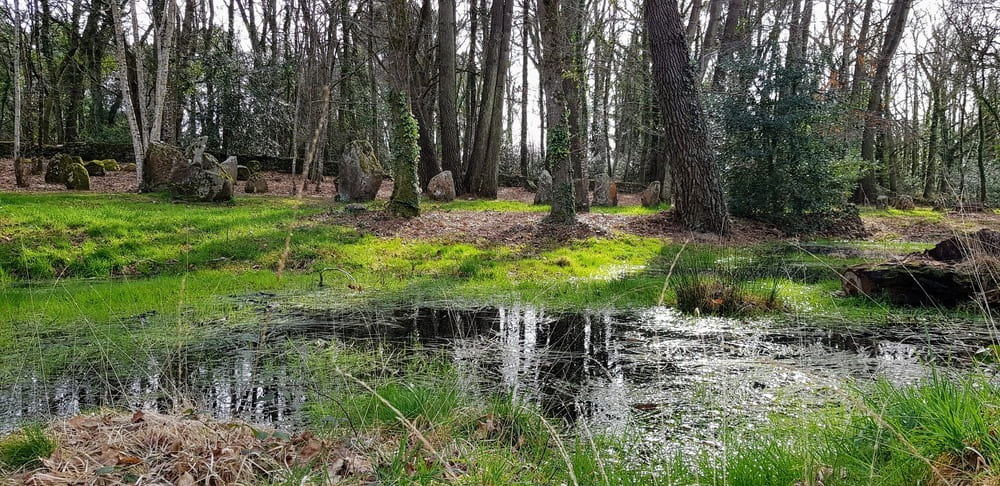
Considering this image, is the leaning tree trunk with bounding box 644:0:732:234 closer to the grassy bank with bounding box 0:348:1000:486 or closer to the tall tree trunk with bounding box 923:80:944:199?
the grassy bank with bounding box 0:348:1000:486

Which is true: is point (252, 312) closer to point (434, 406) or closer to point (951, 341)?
point (434, 406)

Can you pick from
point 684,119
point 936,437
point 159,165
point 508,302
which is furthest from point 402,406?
point 159,165

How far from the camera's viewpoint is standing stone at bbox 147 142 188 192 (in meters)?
12.6

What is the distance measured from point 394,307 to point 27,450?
134 inches

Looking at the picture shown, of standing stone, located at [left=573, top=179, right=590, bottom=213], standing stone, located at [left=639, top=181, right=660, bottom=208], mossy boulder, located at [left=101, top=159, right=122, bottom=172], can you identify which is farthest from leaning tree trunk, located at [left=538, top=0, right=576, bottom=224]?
mossy boulder, located at [left=101, top=159, right=122, bottom=172]

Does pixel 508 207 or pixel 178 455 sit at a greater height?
pixel 508 207

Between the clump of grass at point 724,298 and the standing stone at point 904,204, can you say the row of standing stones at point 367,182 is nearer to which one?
the clump of grass at point 724,298

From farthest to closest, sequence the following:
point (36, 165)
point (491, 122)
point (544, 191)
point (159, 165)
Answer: point (491, 122) → point (544, 191) → point (36, 165) → point (159, 165)

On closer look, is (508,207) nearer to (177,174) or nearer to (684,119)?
(684,119)

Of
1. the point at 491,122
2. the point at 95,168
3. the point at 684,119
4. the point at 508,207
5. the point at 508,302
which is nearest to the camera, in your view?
the point at 508,302

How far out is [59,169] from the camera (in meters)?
13.2

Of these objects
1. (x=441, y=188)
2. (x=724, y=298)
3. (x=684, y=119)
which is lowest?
(x=724, y=298)

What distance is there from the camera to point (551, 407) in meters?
2.99

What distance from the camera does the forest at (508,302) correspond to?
2.16 metres
